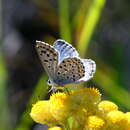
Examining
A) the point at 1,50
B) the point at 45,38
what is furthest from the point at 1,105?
the point at 45,38

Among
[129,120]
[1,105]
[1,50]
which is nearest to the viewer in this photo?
[129,120]

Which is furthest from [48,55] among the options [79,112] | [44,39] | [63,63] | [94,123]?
[44,39]

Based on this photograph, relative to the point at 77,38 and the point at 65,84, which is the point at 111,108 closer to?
the point at 65,84

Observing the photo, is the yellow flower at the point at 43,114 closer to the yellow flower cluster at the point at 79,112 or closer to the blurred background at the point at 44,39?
the yellow flower cluster at the point at 79,112

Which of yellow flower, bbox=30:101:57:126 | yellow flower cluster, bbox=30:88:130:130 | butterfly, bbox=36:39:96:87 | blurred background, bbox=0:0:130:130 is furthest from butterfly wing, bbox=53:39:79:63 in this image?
blurred background, bbox=0:0:130:130

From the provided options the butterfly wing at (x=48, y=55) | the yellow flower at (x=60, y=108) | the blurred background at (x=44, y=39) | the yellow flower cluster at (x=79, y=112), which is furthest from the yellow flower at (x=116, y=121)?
the blurred background at (x=44, y=39)

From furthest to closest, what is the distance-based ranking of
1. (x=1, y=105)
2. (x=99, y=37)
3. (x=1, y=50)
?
(x=99, y=37) < (x=1, y=50) < (x=1, y=105)
